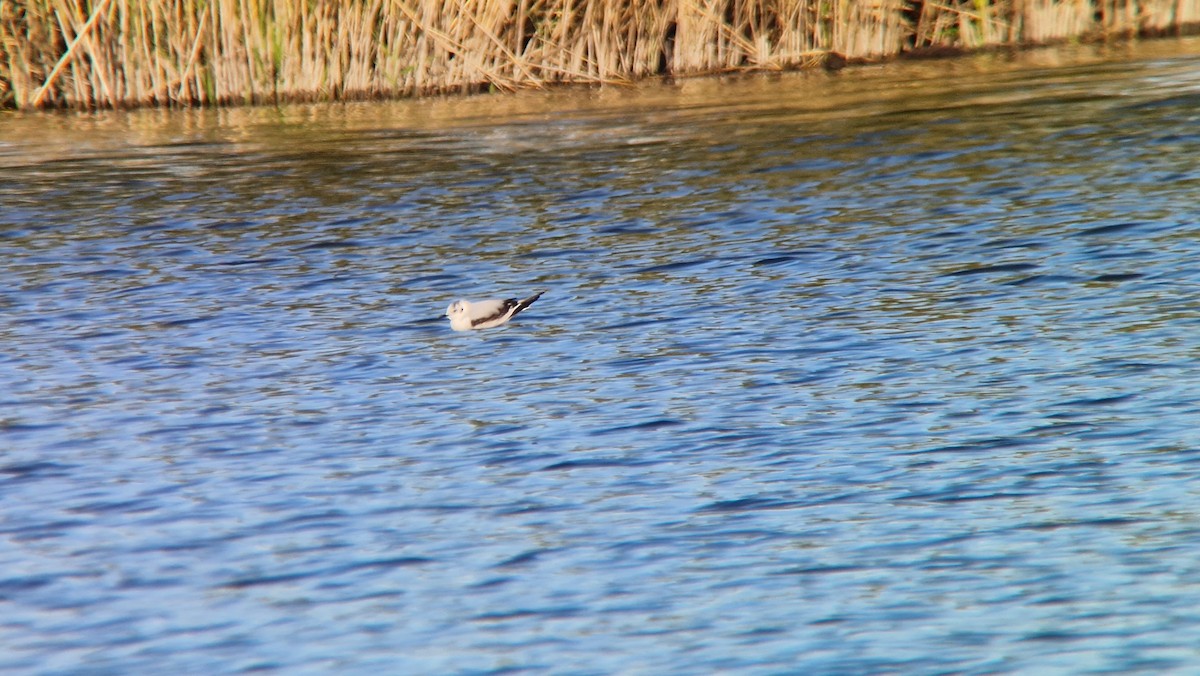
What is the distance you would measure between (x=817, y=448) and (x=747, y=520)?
78 cm

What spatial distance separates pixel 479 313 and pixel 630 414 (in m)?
1.82

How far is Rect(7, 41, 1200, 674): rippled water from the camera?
4602 mm

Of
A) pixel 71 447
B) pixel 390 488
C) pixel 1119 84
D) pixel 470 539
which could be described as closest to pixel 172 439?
pixel 71 447

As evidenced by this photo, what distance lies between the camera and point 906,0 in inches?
714

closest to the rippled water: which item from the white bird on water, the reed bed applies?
the white bird on water

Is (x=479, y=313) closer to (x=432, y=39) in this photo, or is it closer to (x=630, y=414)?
(x=630, y=414)

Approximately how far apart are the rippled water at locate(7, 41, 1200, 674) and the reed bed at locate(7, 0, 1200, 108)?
4.08 meters

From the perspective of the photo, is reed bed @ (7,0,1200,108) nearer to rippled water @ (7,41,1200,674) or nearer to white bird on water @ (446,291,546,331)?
rippled water @ (7,41,1200,674)

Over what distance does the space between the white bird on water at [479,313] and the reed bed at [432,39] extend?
9266 millimetres

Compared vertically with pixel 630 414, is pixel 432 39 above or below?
above

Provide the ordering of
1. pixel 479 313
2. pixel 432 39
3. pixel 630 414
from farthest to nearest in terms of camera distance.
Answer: pixel 432 39, pixel 479 313, pixel 630 414

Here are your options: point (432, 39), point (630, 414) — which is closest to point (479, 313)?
point (630, 414)

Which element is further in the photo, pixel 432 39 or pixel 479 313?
pixel 432 39

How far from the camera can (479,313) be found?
827cm
